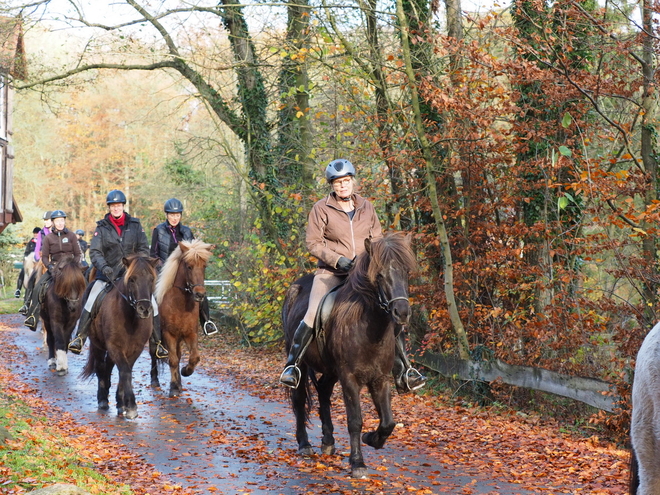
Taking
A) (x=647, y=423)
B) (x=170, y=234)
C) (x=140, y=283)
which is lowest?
(x=647, y=423)

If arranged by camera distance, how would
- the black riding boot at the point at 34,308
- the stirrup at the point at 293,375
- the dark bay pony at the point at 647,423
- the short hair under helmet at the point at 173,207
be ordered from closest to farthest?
the dark bay pony at the point at 647,423
the stirrup at the point at 293,375
the short hair under helmet at the point at 173,207
the black riding boot at the point at 34,308

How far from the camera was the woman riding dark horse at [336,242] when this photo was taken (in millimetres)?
7637

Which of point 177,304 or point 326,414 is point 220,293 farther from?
point 326,414

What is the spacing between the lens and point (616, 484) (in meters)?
6.94

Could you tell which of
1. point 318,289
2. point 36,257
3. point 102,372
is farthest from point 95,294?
point 36,257

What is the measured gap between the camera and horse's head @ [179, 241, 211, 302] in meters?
12.2

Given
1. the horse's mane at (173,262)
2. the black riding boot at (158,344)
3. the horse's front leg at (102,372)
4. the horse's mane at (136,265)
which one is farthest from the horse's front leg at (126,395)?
→ the horse's mane at (173,262)

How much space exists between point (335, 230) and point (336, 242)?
145 millimetres

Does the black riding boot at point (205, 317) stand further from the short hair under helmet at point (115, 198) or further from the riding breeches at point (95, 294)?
the short hair under helmet at point (115, 198)

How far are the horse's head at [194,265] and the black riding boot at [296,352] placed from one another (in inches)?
178

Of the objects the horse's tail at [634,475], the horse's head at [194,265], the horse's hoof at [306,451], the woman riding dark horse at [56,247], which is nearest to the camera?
the horse's tail at [634,475]

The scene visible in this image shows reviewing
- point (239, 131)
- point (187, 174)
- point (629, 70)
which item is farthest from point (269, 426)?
point (187, 174)

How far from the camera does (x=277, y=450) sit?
848cm

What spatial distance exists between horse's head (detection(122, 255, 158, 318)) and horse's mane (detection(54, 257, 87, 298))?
4.51 m
